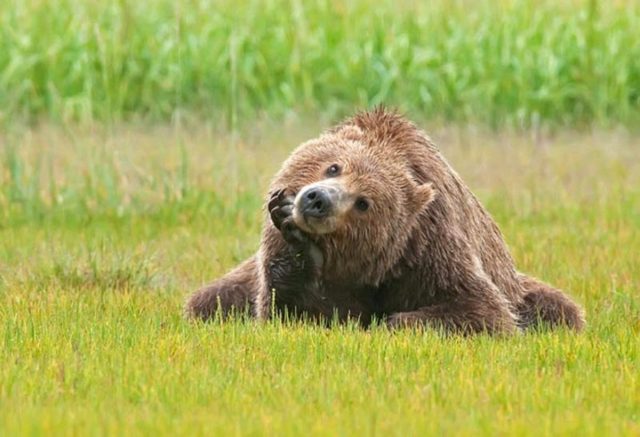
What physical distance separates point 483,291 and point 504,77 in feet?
28.3

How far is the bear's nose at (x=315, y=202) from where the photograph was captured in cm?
619

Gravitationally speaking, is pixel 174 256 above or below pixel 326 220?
below

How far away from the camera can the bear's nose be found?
20.3ft

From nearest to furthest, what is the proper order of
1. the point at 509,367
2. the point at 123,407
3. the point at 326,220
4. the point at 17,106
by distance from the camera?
the point at 123,407 < the point at 509,367 < the point at 326,220 < the point at 17,106

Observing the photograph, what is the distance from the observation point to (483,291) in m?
6.91

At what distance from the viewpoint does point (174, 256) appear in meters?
9.59

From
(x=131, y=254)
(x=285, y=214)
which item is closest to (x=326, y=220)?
(x=285, y=214)

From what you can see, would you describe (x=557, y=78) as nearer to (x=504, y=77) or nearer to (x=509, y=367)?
(x=504, y=77)

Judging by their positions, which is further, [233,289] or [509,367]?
[233,289]

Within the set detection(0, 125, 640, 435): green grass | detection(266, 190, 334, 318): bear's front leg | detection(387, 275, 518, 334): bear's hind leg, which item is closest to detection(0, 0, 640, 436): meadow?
detection(0, 125, 640, 435): green grass

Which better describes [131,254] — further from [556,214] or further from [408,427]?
[408,427]

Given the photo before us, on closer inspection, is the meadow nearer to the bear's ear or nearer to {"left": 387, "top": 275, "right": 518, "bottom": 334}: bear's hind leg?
{"left": 387, "top": 275, "right": 518, "bottom": 334}: bear's hind leg

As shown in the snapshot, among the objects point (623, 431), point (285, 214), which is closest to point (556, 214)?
point (285, 214)

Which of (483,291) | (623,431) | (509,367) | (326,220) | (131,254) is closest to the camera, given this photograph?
(623,431)
